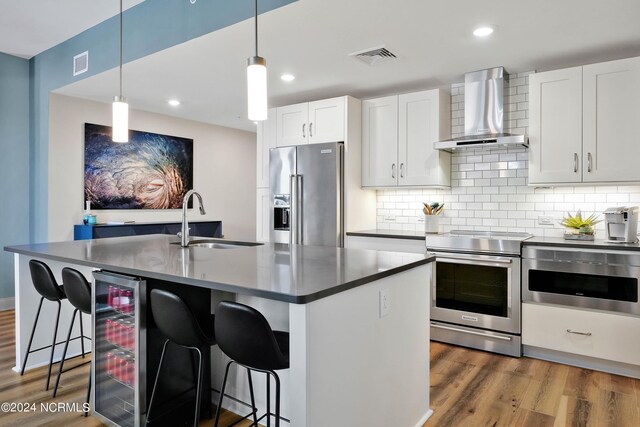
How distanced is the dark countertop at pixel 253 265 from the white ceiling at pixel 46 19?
206cm

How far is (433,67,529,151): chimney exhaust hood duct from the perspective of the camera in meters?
3.70

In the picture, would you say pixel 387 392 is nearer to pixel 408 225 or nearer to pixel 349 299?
pixel 349 299

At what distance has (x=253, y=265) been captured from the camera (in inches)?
81.5

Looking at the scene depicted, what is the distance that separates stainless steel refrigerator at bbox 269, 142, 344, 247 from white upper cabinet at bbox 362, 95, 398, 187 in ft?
1.15

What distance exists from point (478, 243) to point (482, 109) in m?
1.26

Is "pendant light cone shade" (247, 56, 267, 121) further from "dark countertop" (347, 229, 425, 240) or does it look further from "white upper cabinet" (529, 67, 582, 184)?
"white upper cabinet" (529, 67, 582, 184)

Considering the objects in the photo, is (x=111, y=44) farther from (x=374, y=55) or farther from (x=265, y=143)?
(x=374, y=55)

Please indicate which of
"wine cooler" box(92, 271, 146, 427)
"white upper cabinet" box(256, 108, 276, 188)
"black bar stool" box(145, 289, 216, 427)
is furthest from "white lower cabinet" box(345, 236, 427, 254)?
"wine cooler" box(92, 271, 146, 427)

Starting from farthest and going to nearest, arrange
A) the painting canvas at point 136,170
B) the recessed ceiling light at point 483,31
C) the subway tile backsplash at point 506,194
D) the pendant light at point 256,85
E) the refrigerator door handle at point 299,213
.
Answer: the painting canvas at point 136,170 → the refrigerator door handle at point 299,213 → the subway tile backsplash at point 506,194 → the recessed ceiling light at point 483,31 → the pendant light at point 256,85

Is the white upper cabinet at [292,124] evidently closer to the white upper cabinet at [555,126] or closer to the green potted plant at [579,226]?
the white upper cabinet at [555,126]

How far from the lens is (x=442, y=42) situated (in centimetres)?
309

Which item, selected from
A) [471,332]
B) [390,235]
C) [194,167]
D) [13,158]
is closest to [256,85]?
[390,235]

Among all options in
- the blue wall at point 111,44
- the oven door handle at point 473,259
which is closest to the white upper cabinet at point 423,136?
the oven door handle at point 473,259

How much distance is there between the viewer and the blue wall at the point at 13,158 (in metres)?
4.65
